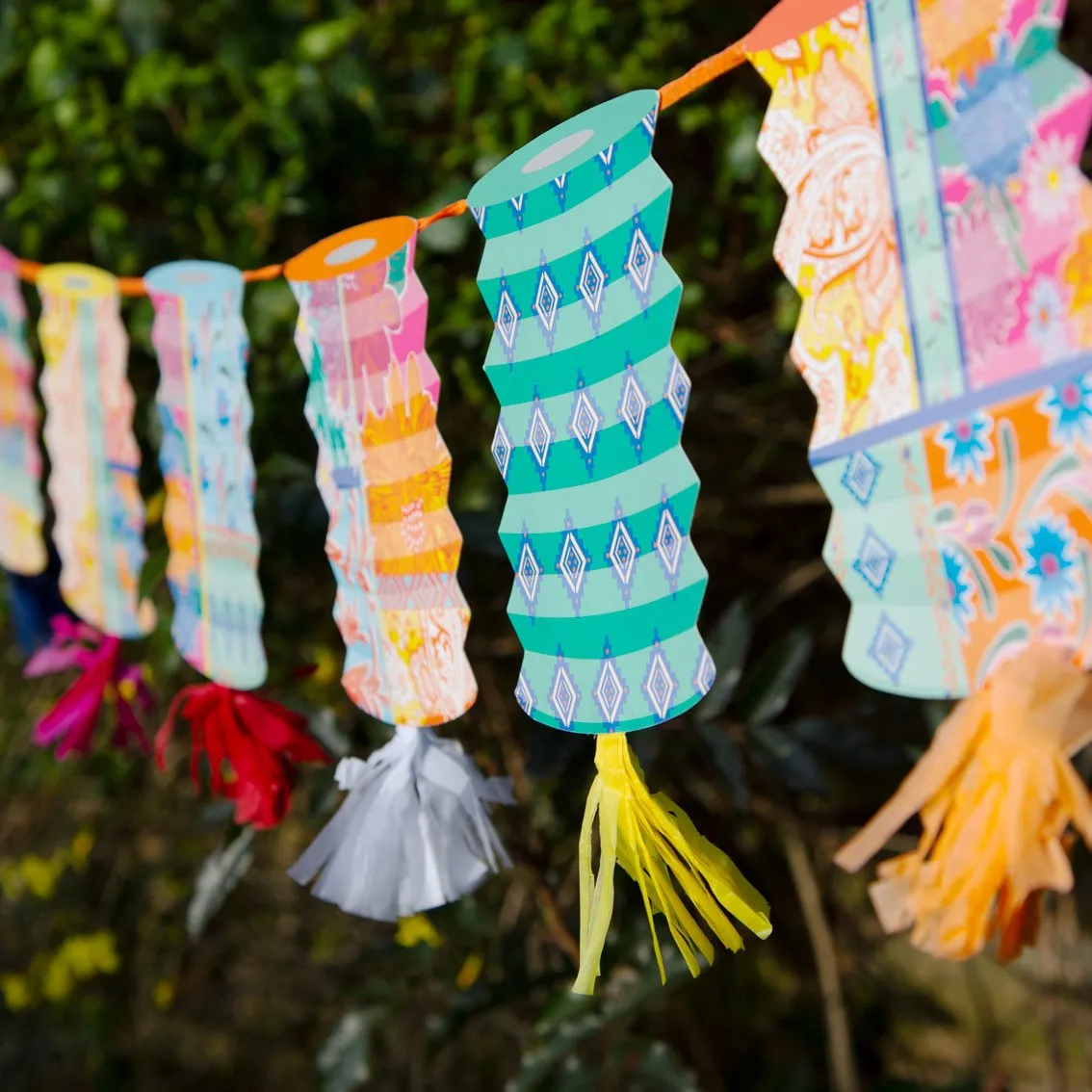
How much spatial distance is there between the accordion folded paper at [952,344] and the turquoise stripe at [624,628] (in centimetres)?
8

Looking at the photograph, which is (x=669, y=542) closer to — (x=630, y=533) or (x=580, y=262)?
(x=630, y=533)

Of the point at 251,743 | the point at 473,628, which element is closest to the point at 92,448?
the point at 251,743

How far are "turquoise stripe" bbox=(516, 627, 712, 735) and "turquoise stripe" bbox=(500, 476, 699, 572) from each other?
0.05 meters

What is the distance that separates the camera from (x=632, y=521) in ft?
1.77

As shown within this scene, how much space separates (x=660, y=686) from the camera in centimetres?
54

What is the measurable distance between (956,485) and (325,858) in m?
0.44

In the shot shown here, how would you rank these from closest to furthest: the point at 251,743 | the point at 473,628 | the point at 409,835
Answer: the point at 409,835, the point at 251,743, the point at 473,628

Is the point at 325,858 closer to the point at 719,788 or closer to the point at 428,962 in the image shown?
the point at 428,962

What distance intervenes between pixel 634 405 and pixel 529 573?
0.11m

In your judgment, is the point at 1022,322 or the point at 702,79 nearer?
the point at 1022,322

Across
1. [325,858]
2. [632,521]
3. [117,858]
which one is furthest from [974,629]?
[117,858]

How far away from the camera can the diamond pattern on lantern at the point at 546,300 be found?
56 cm

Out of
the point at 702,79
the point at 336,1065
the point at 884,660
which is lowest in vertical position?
the point at 336,1065

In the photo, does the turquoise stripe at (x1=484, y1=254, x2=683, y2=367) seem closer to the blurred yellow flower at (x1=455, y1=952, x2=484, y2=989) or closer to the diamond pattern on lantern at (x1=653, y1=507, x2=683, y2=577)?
the diamond pattern on lantern at (x1=653, y1=507, x2=683, y2=577)
